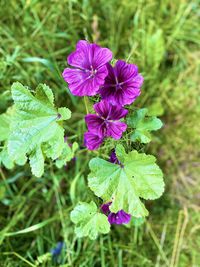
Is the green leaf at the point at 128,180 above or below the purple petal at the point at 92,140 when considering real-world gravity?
below

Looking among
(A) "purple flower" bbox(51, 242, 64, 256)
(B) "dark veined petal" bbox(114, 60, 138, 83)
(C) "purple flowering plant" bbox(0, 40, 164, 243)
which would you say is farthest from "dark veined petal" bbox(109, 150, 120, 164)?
(A) "purple flower" bbox(51, 242, 64, 256)

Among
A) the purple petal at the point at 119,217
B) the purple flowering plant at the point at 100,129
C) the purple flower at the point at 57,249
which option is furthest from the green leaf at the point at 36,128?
the purple flower at the point at 57,249

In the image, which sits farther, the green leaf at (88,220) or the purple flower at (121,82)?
the green leaf at (88,220)

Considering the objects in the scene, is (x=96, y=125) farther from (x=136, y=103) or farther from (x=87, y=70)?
(x=136, y=103)

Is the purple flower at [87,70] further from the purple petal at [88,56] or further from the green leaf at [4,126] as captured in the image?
the green leaf at [4,126]

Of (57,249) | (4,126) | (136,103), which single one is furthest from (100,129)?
(136,103)

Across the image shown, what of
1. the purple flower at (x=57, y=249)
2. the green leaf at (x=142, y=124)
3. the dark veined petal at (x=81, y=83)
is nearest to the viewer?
the dark veined petal at (x=81, y=83)

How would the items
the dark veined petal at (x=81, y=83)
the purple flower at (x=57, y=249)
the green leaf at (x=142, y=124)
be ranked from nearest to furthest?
the dark veined petal at (x=81, y=83)
the green leaf at (x=142, y=124)
the purple flower at (x=57, y=249)
